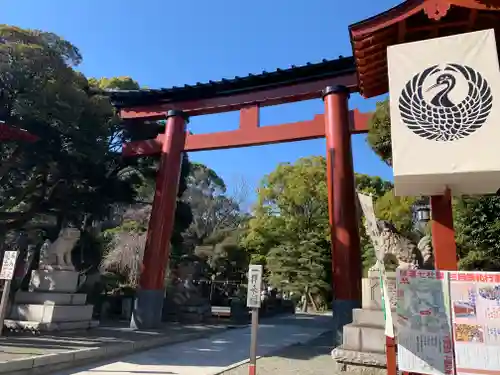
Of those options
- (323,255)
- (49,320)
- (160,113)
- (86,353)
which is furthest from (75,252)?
(323,255)

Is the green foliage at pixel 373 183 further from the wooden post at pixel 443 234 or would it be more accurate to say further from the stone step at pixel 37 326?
the wooden post at pixel 443 234

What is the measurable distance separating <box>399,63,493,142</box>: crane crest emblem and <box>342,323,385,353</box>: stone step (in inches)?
157

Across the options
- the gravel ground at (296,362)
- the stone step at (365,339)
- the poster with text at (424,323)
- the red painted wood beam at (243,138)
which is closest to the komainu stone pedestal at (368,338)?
the stone step at (365,339)

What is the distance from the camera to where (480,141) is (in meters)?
4.21

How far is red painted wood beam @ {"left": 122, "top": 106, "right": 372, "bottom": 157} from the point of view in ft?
37.9

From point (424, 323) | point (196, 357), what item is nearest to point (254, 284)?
point (424, 323)

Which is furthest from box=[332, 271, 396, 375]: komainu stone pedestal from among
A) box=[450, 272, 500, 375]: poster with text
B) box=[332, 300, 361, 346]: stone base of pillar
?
box=[450, 272, 500, 375]: poster with text

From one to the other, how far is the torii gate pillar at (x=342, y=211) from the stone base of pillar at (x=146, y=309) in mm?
5364

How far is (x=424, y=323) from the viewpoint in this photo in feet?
12.9

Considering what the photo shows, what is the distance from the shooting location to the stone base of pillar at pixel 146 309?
11.9 m

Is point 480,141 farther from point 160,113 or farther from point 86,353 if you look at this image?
point 160,113

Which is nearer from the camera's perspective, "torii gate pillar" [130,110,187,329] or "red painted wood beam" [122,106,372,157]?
"red painted wood beam" [122,106,372,157]

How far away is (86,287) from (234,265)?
905cm

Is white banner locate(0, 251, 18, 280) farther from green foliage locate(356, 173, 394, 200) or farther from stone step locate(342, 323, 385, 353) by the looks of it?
green foliage locate(356, 173, 394, 200)
